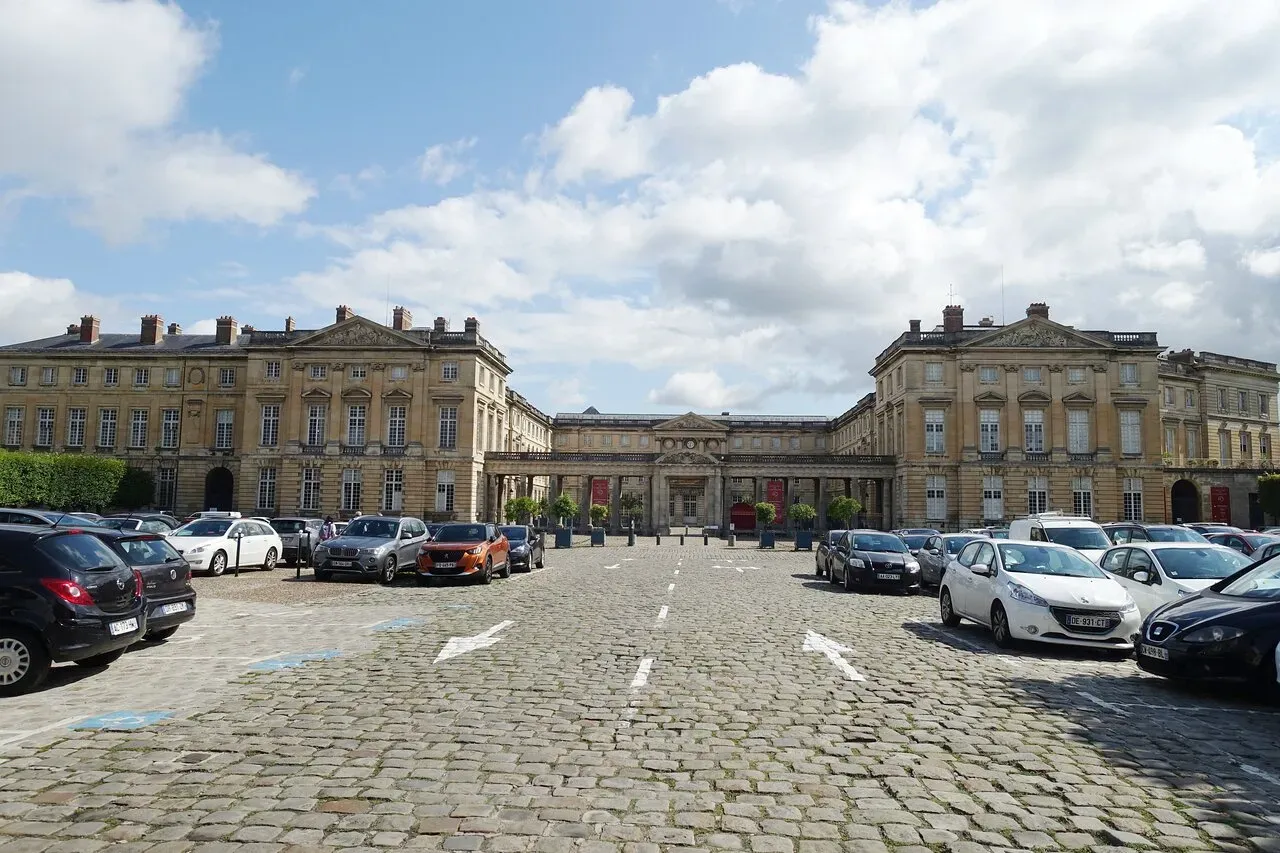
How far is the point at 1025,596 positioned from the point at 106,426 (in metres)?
70.4

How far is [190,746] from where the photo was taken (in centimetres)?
614

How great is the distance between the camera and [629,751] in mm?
6078

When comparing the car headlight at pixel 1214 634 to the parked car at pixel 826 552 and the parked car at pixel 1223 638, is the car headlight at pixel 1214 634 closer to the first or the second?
the parked car at pixel 1223 638

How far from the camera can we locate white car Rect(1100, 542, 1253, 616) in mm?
12742

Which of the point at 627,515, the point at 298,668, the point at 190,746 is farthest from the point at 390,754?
the point at 627,515

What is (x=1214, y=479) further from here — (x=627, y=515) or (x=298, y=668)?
(x=298, y=668)

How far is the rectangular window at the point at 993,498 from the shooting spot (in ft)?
194

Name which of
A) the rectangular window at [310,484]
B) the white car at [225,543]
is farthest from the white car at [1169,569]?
the rectangular window at [310,484]

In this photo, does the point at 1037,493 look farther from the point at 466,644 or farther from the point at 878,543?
the point at 466,644

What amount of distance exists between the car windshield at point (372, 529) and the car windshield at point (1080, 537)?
16745 millimetres

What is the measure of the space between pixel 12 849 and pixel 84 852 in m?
0.40

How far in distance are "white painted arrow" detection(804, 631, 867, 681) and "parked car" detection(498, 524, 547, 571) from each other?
1508cm

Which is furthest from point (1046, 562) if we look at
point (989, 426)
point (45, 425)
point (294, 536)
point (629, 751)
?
point (45, 425)

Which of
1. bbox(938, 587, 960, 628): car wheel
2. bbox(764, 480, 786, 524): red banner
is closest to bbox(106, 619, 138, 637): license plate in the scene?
bbox(938, 587, 960, 628): car wheel
